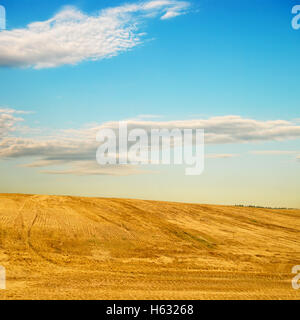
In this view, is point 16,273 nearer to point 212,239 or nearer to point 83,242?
point 83,242

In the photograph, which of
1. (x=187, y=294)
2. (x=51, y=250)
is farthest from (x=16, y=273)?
(x=187, y=294)

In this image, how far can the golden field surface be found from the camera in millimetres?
11117

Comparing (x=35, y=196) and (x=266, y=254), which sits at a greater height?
(x=35, y=196)

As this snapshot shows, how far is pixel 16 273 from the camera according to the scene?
12203mm

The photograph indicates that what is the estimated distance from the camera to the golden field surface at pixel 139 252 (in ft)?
36.5

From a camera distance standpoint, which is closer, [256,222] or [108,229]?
[108,229]

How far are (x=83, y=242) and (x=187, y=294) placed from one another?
23.8 ft

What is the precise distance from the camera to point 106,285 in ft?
37.1

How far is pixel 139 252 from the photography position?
15672 millimetres
